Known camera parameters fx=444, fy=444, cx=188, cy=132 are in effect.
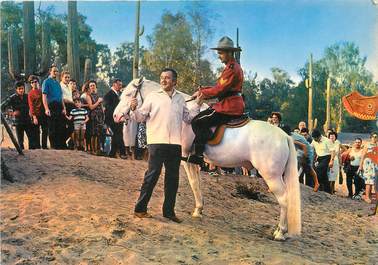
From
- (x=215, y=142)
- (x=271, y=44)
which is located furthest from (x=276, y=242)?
(x=271, y=44)

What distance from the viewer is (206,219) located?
5863mm

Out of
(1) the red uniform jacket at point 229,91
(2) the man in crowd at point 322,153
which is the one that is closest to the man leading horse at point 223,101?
(1) the red uniform jacket at point 229,91

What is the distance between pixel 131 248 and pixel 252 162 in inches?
75.2

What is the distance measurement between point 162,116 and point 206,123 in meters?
0.59

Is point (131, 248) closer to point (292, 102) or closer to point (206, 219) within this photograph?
point (206, 219)

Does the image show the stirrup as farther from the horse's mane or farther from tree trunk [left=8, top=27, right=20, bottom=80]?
tree trunk [left=8, top=27, right=20, bottom=80]

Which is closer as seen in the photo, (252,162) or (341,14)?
(252,162)

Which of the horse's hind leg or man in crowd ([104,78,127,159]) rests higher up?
man in crowd ([104,78,127,159])

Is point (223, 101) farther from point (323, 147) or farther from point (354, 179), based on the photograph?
point (354, 179)

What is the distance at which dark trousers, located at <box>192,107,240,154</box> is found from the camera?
5.55 m

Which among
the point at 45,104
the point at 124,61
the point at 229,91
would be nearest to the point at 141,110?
the point at 229,91

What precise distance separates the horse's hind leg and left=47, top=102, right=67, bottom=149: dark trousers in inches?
174

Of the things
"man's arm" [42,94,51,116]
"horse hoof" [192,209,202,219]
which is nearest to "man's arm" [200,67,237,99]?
"horse hoof" [192,209,202,219]

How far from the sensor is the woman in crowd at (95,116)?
857cm
